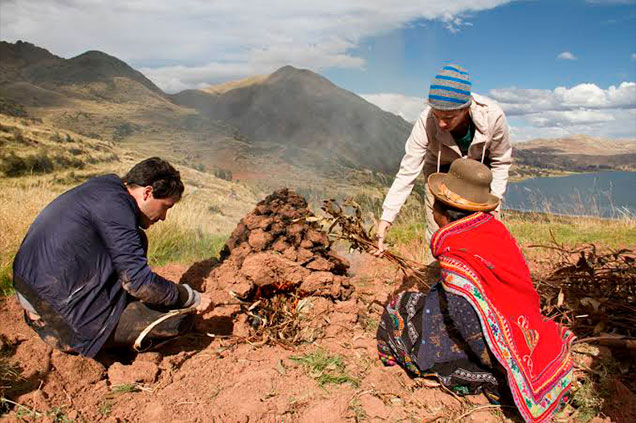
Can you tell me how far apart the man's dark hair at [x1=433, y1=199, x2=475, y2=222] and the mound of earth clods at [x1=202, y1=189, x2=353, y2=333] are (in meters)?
1.25

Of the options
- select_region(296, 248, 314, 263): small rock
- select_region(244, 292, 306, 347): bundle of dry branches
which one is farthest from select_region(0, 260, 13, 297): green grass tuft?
select_region(296, 248, 314, 263): small rock

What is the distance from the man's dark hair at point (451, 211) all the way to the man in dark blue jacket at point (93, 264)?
1.77m

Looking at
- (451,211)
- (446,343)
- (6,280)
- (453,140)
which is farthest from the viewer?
(6,280)

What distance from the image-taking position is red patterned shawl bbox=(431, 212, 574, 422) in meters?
2.34

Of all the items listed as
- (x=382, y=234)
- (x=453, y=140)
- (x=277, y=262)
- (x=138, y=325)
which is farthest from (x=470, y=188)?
(x=138, y=325)

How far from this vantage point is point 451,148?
3.42 meters

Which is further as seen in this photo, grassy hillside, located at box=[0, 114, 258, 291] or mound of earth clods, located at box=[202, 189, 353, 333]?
grassy hillside, located at box=[0, 114, 258, 291]

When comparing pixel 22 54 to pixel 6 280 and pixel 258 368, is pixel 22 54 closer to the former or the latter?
pixel 6 280

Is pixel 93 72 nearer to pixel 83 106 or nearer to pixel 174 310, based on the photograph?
pixel 83 106

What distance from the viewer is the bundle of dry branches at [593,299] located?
3264 millimetres

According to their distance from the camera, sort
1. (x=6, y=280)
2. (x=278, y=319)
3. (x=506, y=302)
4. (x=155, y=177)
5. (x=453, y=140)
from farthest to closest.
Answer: (x=6, y=280)
(x=278, y=319)
(x=453, y=140)
(x=155, y=177)
(x=506, y=302)

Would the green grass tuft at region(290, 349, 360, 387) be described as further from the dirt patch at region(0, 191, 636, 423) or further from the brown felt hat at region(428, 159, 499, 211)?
the brown felt hat at region(428, 159, 499, 211)

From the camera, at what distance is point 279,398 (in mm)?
2688

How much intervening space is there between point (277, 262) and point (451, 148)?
1.73 m
